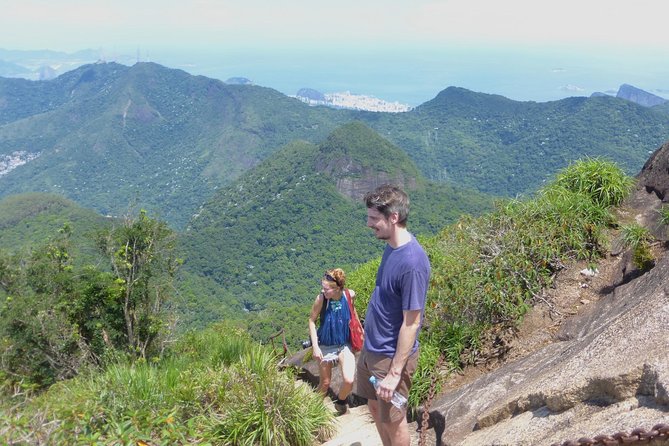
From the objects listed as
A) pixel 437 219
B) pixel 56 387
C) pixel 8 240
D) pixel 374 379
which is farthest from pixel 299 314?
pixel 8 240

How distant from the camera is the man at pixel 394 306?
2.48 meters

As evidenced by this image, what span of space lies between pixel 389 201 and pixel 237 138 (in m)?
150

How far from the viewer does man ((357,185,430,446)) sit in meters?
2.48

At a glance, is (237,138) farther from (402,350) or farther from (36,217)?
(402,350)

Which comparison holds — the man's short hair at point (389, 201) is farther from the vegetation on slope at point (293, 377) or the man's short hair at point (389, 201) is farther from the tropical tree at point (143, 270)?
the tropical tree at point (143, 270)

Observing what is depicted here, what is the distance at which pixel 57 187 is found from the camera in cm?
13188

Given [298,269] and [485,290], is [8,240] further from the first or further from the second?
[485,290]

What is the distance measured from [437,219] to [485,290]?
5703 cm

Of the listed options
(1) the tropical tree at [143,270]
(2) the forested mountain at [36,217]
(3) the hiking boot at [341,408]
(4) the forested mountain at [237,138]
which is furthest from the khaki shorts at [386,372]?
(4) the forested mountain at [237,138]

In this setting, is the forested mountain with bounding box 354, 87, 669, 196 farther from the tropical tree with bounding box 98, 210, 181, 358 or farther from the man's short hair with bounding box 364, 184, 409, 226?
the man's short hair with bounding box 364, 184, 409, 226

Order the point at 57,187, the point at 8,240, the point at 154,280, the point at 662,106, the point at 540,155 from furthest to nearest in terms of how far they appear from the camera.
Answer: the point at 57,187 → the point at 662,106 → the point at 540,155 → the point at 8,240 → the point at 154,280

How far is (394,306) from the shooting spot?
259cm

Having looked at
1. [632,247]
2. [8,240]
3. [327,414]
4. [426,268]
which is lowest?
[8,240]

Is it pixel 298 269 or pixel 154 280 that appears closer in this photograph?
pixel 154 280
